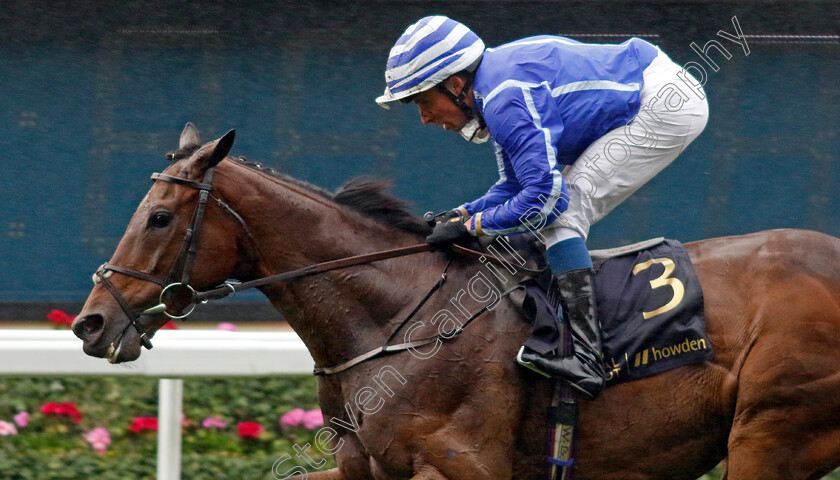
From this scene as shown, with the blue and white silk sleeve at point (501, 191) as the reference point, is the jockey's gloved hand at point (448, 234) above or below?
below

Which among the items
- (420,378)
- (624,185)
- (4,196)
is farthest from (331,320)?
(4,196)

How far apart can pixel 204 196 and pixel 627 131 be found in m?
1.45

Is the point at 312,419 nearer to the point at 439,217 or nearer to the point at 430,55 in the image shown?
the point at 439,217

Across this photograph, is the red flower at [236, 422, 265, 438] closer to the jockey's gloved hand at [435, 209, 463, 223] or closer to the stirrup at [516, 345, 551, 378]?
the jockey's gloved hand at [435, 209, 463, 223]

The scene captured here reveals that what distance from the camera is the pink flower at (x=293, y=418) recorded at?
4523mm

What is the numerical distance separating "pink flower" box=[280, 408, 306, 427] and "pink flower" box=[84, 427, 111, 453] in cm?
80

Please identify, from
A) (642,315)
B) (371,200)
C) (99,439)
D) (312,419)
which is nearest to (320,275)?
(371,200)

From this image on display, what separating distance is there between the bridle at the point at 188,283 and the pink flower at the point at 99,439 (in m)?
1.46

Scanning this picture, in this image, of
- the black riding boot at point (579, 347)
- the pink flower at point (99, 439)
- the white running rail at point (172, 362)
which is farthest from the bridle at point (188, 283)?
the pink flower at point (99, 439)

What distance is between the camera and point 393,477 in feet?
10.6

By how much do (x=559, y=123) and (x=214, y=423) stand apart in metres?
2.27

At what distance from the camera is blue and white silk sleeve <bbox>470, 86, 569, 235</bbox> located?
313 centimetres

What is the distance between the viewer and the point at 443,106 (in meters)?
3.42

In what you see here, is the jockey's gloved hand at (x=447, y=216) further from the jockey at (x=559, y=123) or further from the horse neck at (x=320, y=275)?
the horse neck at (x=320, y=275)
